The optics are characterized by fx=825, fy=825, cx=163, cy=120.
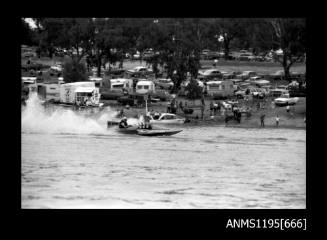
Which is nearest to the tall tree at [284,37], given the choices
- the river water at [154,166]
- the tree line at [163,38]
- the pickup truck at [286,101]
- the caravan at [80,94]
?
the tree line at [163,38]

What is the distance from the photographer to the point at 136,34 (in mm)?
13578

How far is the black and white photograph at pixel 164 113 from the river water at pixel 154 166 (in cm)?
2

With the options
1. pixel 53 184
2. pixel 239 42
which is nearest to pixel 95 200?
pixel 53 184

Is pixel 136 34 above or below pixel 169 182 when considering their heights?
above

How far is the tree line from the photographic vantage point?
12523mm

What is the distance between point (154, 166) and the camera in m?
8.48

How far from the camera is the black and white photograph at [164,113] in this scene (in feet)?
23.7

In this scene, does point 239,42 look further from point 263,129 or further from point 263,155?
point 263,155

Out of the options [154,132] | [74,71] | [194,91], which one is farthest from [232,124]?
[74,71]

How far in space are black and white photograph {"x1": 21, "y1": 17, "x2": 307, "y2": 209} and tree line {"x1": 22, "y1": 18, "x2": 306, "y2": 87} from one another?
0.08ft

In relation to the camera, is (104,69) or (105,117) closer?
(105,117)

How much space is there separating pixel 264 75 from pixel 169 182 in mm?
6750

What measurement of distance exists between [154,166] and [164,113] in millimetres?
3386

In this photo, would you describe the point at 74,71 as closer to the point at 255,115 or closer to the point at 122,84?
the point at 122,84
